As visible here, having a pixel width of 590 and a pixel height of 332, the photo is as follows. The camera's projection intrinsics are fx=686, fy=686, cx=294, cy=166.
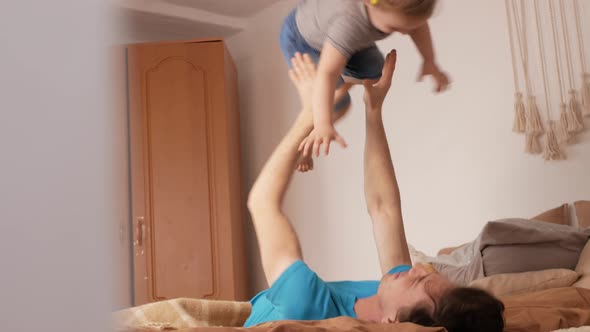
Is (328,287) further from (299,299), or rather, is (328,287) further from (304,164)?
(304,164)

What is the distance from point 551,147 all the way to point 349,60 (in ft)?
3.61

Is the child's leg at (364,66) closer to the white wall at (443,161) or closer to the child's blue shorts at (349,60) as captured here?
the child's blue shorts at (349,60)

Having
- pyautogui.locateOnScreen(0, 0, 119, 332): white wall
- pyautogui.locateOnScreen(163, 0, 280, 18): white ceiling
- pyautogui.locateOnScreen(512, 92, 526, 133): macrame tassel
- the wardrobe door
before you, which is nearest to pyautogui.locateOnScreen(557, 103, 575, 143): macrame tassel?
pyautogui.locateOnScreen(512, 92, 526, 133): macrame tassel

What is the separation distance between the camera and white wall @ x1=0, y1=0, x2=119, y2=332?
0.15 metres

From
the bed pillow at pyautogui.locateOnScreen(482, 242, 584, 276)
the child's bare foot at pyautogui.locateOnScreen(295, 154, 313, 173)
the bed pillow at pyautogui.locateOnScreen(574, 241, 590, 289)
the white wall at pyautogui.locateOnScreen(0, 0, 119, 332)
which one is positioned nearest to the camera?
the white wall at pyautogui.locateOnScreen(0, 0, 119, 332)

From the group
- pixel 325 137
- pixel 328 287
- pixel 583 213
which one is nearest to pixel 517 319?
pixel 328 287

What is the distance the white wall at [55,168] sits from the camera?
0.15m

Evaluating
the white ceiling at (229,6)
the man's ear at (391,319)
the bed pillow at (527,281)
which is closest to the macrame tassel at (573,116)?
the bed pillow at (527,281)

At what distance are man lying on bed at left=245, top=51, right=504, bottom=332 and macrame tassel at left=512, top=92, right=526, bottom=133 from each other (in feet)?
3.14

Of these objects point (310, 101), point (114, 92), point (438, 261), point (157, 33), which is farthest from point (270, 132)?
point (114, 92)

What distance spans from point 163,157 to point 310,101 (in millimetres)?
1811

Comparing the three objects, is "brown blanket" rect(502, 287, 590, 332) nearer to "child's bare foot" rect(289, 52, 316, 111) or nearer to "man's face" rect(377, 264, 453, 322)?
"man's face" rect(377, 264, 453, 322)

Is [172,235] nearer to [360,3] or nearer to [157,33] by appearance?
[157,33]

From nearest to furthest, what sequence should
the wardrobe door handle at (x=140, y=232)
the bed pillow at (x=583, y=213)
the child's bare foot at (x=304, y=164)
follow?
1. the child's bare foot at (x=304, y=164)
2. the bed pillow at (x=583, y=213)
3. the wardrobe door handle at (x=140, y=232)
